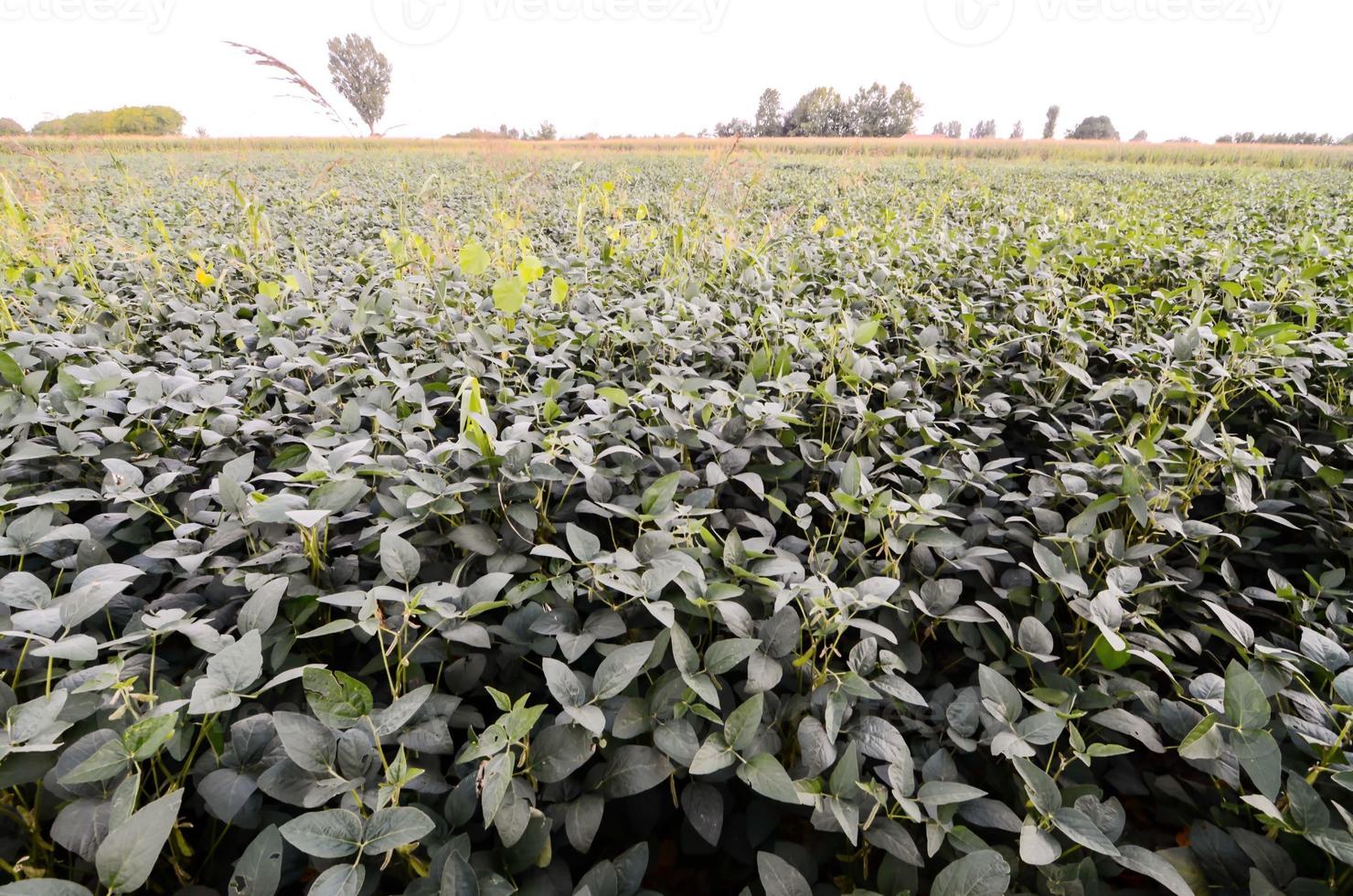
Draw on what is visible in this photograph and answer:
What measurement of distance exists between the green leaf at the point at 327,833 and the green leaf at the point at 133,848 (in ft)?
0.37

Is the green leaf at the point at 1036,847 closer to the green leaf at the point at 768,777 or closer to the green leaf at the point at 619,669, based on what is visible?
the green leaf at the point at 768,777

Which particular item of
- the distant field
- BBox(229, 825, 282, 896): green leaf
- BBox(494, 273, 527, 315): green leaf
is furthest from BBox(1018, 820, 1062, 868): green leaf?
BBox(494, 273, 527, 315): green leaf

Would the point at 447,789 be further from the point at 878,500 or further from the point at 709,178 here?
the point at 709,178

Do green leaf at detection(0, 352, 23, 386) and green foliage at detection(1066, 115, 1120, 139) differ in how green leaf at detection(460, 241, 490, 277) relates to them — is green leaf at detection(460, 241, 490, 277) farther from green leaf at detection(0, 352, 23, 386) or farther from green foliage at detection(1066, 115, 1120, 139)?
green foliage at detection(1066, 115, 1120, 139)

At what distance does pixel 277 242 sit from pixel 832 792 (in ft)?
12.0

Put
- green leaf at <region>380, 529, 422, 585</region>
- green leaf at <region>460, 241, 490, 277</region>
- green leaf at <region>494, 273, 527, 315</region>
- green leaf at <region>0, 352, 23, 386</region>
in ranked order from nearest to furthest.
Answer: green leaf at <region>380, 529, 422, 585</region>
green leaf at <region>0, 352, 23, 386</region>
green leaf at <region>494, 273, 527, 315</region>
green leaf at <region>460, 241, 490, 277</region>

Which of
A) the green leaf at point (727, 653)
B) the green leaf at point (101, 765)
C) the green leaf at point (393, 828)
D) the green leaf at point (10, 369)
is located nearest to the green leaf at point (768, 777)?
the green leaf at point (727, 653)

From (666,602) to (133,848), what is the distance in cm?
60

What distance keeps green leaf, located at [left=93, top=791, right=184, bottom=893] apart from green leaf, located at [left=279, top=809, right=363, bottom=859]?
11 cm

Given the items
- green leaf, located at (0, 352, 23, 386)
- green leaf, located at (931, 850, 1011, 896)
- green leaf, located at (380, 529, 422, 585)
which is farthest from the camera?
green leaf, located at (0, 352, 23, 386)

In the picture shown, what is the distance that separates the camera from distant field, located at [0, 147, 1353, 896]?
2.36ft

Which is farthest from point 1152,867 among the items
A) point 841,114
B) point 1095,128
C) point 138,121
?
point 1095,128

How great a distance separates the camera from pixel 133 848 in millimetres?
589

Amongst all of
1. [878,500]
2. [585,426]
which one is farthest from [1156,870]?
[585,426]
